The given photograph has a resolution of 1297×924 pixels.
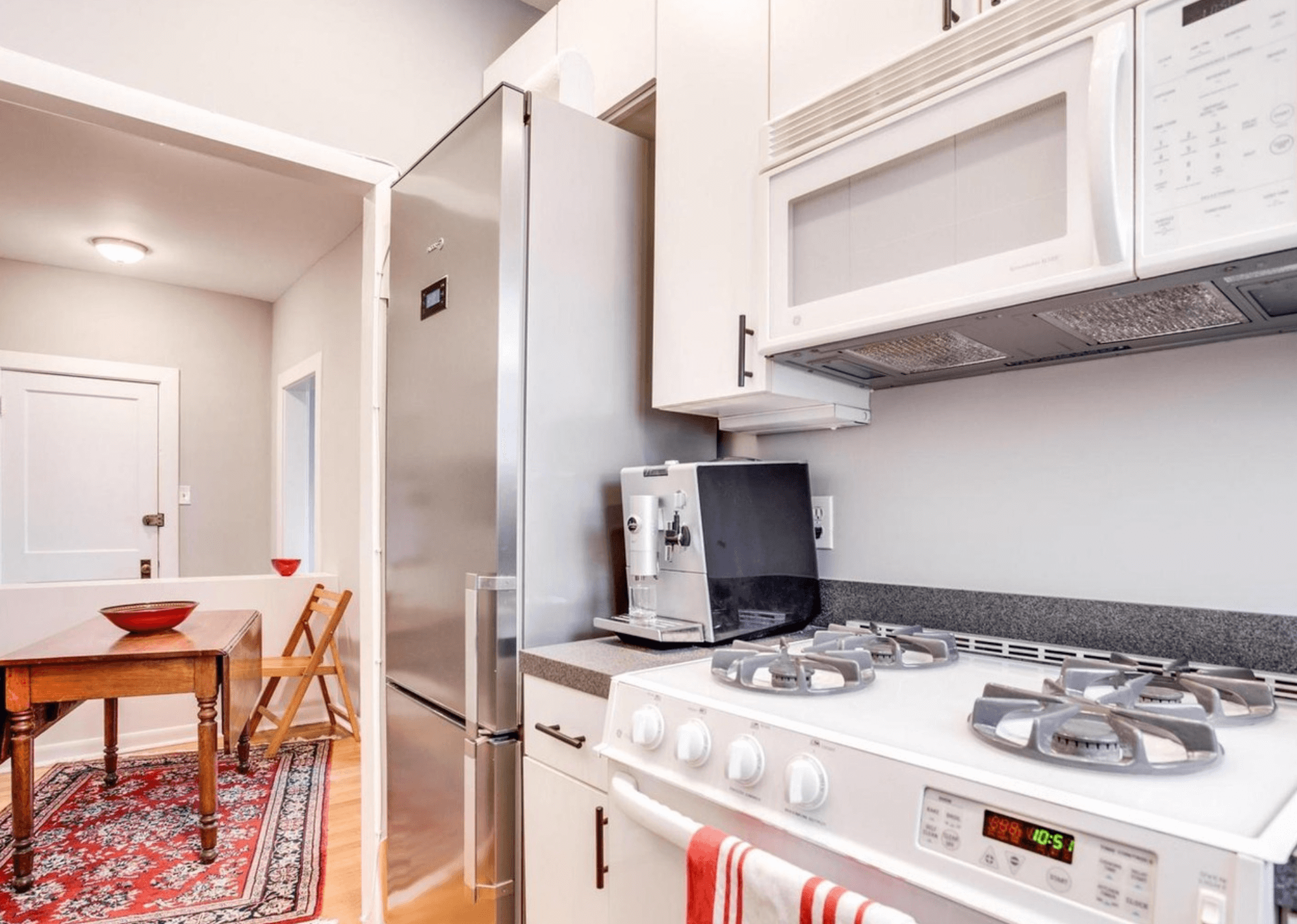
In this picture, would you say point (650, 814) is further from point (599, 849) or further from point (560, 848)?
point (560, 848)

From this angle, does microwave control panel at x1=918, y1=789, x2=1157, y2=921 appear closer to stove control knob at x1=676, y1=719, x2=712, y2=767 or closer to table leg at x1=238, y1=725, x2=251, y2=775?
stove control knob at x1=676, y1=719, x2=712, y2=767

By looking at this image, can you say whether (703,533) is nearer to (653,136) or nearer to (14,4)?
(653,136)

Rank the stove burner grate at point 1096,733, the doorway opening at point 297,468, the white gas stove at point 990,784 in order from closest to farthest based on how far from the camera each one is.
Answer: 1. the white gas stove at point 990,784
2. the stove burner grate at point 1096,733
3. the doorway opening at point 297,468

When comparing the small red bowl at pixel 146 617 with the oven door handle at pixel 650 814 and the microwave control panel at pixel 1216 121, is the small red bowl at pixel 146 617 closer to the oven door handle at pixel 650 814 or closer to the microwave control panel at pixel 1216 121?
the oven door handle at pixel 650 814

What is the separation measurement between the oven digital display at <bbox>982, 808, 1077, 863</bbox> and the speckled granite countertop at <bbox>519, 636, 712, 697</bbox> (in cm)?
65

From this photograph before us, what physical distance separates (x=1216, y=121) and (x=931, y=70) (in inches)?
16.5

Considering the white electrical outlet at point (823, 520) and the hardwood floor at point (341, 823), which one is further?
the hardwood floor at point (341, 823)

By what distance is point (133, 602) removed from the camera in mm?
3855

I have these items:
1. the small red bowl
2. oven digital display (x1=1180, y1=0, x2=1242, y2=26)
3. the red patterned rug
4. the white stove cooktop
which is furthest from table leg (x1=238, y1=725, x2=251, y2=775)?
oven digital display (x1=1180, y1=0, x2=1242, y2=26)

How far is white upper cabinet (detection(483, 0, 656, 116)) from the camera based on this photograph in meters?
1.85

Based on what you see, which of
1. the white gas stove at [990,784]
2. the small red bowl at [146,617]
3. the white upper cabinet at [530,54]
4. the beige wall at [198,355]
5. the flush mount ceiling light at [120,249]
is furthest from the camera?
the beige wall at [198,355]

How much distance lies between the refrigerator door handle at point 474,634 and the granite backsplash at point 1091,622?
743 millimetres

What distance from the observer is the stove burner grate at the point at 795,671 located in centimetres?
107

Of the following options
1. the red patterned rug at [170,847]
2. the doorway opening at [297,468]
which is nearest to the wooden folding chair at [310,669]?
the red patterned rug at [170,847]
